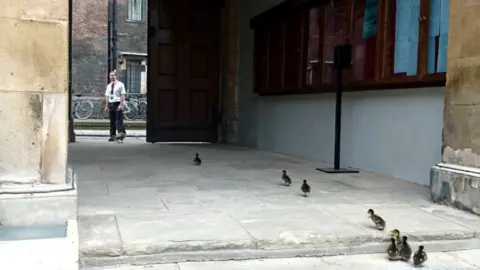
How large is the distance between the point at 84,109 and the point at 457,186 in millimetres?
19858

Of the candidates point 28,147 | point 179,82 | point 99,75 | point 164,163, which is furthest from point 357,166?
point 99,75

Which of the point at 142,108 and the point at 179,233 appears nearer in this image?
the point at 179,233

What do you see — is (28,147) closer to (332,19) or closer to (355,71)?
(355,71)

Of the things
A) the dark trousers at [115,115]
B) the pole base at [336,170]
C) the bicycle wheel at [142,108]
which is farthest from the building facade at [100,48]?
the pole base at [336,170]

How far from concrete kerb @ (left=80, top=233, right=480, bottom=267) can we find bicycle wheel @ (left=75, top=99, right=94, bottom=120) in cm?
1993

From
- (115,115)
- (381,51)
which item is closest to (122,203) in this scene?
(381,51)

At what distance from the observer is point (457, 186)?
4.32m

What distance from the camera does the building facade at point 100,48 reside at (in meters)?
25.0

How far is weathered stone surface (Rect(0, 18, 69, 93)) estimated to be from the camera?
330 cm

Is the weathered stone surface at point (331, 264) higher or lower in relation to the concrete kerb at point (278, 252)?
lower

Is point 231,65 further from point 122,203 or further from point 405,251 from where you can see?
point 405,251

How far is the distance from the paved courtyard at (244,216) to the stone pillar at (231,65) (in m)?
4.54

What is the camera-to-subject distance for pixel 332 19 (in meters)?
7.13

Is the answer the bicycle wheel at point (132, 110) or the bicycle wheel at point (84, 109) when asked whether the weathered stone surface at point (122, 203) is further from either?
the bicycle wheel at point (84, 109)
